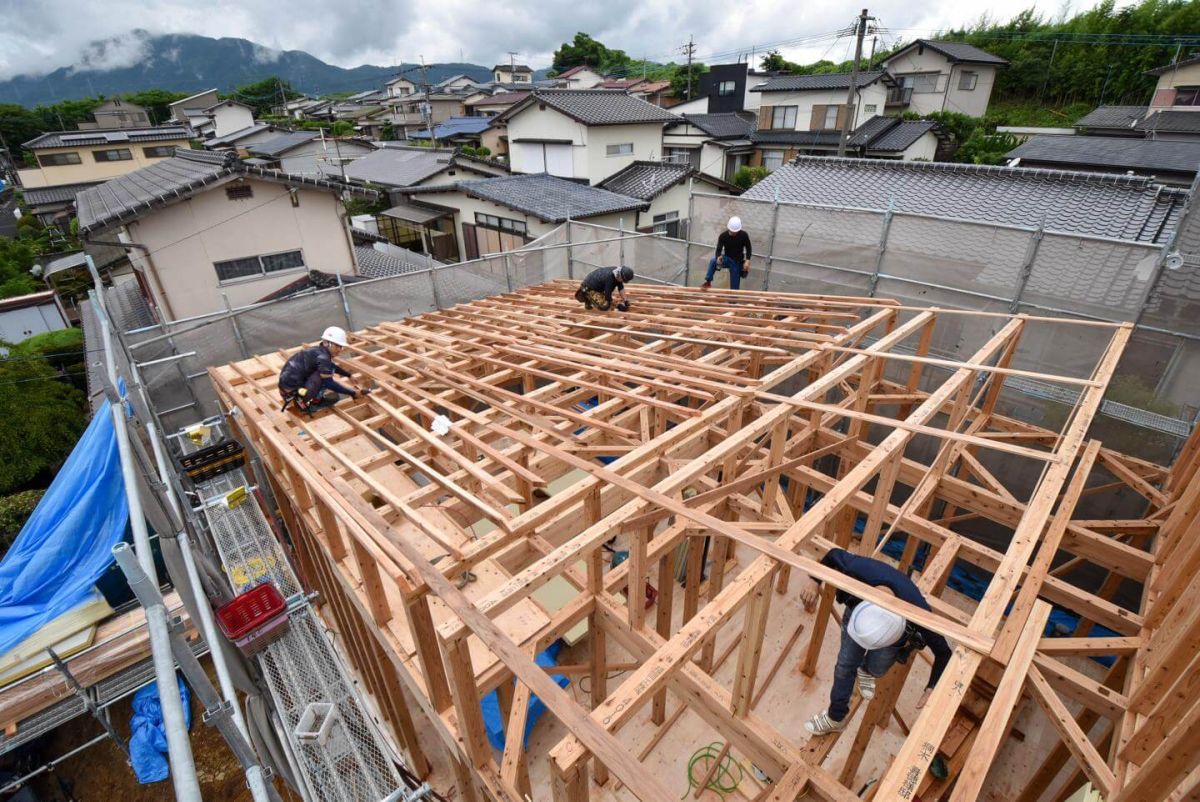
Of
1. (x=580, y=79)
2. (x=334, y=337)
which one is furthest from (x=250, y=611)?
(x=580, y=79)

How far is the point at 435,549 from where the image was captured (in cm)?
536

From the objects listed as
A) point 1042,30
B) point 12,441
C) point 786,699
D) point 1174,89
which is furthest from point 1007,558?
point 1042,30

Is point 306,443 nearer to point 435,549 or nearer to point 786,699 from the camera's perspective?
point 435,549

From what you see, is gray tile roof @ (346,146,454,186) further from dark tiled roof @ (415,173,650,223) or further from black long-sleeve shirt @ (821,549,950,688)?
black long-sleeve shirt @ (821,549,950,688)

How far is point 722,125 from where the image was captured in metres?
31.1

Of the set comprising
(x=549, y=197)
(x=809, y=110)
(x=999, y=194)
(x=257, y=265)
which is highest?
(x=809, y=110)

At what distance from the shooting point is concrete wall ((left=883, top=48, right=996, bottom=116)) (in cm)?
3206

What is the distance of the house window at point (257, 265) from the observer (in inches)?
509

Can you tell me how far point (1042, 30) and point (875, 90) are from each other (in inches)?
994

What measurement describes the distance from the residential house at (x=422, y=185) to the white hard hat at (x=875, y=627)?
22.3 meters

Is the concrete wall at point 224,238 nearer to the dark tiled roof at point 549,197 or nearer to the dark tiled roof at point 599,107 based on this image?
the dark tiled roof at point 549,197

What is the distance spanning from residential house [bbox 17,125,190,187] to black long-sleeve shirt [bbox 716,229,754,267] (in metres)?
36.5

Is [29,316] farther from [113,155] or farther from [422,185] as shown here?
[113,155]

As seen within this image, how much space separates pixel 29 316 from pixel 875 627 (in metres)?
24.2
